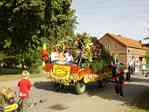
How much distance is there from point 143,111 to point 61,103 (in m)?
3.88

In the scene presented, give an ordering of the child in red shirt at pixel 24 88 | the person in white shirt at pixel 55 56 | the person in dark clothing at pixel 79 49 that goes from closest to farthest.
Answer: the child in red shirt at pixel 24 88 < the person in dark clothing at pixel 79 49 < the person in white shirt at pixel 55 56

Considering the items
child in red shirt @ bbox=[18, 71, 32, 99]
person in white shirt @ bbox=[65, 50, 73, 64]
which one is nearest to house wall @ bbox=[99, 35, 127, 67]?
person in white shirt @ bbox=[65, 50, 73, 64]

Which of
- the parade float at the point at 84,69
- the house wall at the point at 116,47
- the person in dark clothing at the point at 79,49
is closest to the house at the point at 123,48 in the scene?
the house wall at the point at 116,47

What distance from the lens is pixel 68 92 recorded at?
20.4 metres

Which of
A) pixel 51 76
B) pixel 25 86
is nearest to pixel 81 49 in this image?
pixel 51 76

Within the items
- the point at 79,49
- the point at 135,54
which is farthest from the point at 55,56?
the point at 135,54

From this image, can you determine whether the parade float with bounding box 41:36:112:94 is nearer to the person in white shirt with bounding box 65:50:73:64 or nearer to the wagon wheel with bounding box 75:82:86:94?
the wagon wheel with bounding box 75:82:86:94

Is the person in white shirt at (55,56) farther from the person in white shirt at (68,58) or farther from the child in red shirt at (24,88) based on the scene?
the child in red shirt at (24,88)

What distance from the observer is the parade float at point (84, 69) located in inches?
758

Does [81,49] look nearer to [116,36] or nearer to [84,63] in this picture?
[84,63]

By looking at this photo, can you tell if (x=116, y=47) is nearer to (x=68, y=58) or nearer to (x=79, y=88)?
(x=68, y=58)

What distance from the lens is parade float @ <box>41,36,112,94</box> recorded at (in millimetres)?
19250

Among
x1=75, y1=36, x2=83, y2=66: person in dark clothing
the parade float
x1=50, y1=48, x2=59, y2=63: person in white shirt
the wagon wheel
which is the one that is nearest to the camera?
the parade float

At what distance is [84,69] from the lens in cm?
1959
